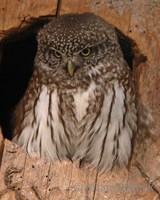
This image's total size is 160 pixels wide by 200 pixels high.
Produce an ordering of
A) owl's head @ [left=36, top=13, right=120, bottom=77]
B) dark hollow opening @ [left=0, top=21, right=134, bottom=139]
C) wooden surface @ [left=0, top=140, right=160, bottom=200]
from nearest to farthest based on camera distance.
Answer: wooden surface @ [left=0, top=140, right=160, bottom=200], owl's head @ [left=36, top=13, right=120, bottom=77], dark hollow opening @ [left=0, top=21, right=134, bottom=139]

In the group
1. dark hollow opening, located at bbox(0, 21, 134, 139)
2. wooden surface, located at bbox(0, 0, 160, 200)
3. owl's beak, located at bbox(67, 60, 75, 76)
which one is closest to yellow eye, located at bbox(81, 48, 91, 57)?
owl's beak, located at bbox(67, 60, 75, 76)

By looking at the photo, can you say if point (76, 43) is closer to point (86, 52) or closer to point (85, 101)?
→ point (86, 52)

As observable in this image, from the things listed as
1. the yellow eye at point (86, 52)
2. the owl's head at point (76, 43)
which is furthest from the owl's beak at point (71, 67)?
the yellow eye at point (86, 52)

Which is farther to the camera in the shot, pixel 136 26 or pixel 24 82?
pixel 24 82

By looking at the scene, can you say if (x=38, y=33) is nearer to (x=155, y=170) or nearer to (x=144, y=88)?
(x=144, y=88)

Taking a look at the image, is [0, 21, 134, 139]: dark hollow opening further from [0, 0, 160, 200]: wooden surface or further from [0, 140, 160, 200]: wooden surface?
[0, 140, 160, 200]: wooden surface

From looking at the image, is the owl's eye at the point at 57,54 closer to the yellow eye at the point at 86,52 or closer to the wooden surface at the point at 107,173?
the yellow eye at the point at 86,52

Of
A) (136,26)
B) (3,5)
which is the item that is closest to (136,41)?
(136,26)

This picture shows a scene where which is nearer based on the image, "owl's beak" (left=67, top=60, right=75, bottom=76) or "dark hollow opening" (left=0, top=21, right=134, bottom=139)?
"owl's beak" (left=67, top=60, right=75, bottom=76)
